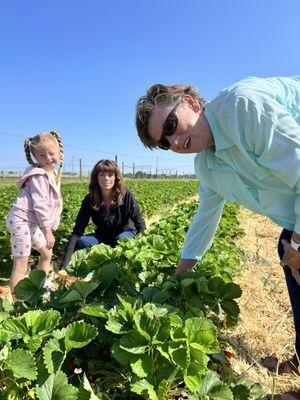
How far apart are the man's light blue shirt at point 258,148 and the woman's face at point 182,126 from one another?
7 centimetres

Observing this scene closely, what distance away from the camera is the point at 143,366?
170cm

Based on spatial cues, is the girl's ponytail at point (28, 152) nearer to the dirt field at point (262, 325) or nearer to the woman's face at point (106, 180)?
the woman's face at point (106, 180)

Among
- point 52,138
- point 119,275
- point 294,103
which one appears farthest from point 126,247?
point 294,103

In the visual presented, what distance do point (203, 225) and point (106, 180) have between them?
2.41m

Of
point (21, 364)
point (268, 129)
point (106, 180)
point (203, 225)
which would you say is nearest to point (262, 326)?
point (203, 225)

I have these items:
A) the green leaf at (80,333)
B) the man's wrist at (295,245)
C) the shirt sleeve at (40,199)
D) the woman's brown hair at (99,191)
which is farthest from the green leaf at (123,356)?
the woman's brown hair at (99,191)

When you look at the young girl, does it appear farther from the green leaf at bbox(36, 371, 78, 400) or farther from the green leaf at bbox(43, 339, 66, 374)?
the green leaf at bbox(36, 371, 78, 400)

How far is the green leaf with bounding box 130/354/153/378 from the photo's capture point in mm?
1651

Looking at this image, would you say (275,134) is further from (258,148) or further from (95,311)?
(95,311)

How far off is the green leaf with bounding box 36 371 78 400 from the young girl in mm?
2386

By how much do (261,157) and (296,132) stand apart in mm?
187

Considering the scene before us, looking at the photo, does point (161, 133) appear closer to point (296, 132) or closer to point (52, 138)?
point (296, 132)

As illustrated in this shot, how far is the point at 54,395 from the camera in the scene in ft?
4.86

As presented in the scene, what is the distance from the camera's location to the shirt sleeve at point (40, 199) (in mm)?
3740
